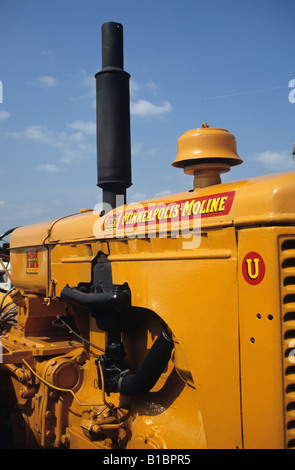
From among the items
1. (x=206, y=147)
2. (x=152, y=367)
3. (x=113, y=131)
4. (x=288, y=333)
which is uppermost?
(x=113, y=131)

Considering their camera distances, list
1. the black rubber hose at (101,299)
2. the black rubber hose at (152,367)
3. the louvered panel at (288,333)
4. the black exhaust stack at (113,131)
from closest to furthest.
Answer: the louvered panel at (288,333) < the black rubber hose at (152,367) < the black rubber hose at (101,299) < the black exhaust stack at (113,131)

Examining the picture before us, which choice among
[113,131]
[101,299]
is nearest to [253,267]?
[101,299]

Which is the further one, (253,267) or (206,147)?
(206,147)

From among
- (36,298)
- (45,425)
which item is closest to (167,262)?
(45,425)

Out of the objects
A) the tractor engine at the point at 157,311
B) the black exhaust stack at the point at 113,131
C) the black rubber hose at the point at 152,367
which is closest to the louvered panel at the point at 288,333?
the tractor engine at the point at 157,311

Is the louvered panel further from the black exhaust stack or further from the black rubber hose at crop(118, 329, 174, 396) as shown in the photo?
the black exhaust stack

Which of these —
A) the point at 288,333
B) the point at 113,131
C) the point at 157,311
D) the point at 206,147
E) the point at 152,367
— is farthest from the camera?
the point at 113,131

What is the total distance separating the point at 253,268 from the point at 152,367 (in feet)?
3.48

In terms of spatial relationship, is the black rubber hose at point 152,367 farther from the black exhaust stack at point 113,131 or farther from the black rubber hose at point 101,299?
the black exhaust stack at point 113,131

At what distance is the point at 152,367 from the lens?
277 centimetres

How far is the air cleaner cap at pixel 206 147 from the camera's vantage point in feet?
9.43

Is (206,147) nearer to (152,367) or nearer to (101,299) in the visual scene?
(101,299)

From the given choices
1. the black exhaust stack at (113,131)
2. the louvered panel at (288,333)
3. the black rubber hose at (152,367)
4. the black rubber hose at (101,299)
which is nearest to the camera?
the louvered panel at (288,333)

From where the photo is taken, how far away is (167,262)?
2.55m
